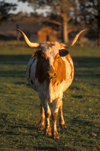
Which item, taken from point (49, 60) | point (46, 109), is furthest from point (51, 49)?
point (46, 109)

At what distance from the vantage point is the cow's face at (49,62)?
6.55 meters

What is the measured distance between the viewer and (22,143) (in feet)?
22.5

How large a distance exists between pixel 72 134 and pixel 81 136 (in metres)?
0.29

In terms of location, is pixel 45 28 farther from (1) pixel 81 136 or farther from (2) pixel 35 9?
(1) pixel 81 136

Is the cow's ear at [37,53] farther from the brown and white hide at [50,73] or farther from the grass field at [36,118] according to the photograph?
the grass field at [36,118]

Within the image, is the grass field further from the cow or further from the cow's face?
the cow's face

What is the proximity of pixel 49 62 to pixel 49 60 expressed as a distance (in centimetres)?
5

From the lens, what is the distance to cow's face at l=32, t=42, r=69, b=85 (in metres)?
6.55

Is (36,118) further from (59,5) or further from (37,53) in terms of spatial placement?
(59,5)

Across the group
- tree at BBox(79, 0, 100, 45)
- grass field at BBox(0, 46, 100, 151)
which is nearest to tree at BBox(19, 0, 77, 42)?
tree at BBox(79, 0, 100, 45)

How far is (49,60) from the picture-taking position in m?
6.57

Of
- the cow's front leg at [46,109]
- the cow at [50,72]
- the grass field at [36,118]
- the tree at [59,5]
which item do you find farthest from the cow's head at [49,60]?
the tree at [59,5]

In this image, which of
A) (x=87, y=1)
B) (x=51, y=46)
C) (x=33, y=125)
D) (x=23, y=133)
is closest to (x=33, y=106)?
(x=33, y=125)

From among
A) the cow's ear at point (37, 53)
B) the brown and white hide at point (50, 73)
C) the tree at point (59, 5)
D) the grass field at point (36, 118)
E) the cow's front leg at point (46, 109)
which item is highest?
the tree at point (59, 5)
